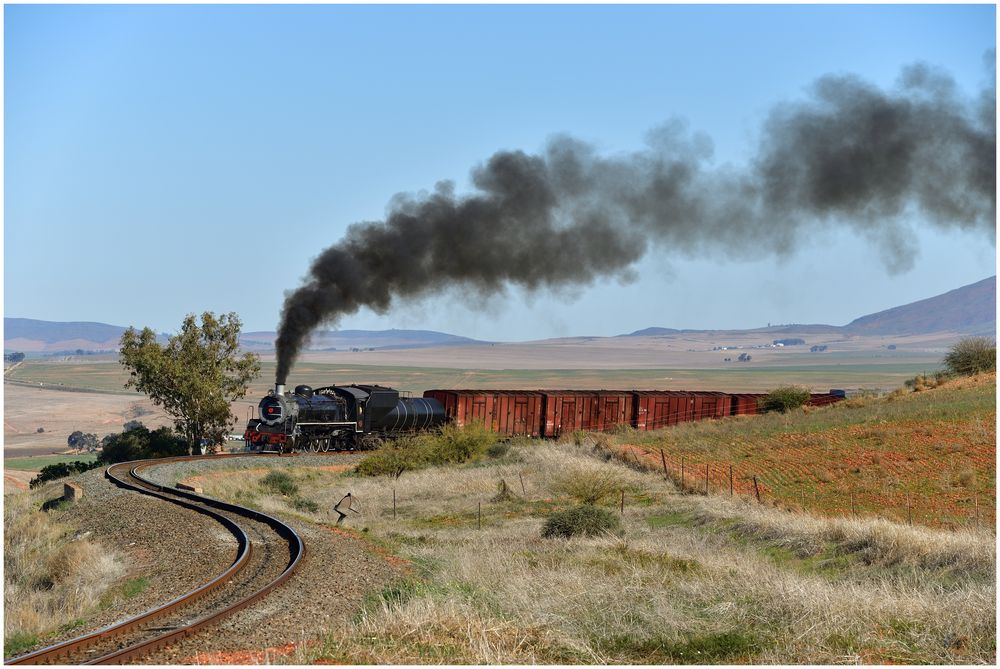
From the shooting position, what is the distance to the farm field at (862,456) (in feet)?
94.0

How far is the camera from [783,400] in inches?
2327

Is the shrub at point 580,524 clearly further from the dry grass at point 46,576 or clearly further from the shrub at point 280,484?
the shrub at point 280,484

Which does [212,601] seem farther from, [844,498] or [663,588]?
[844,498]

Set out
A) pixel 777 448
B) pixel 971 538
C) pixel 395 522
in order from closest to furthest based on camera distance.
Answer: pixel 971 538 < pixel 395 522 < pixel 777 448

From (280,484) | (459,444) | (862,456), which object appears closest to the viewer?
(280,484)

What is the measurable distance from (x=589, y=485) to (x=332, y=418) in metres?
16.0

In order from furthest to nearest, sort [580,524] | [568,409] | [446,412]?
[568,409] < [446,412] < [580,524]

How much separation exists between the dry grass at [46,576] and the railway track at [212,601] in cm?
108

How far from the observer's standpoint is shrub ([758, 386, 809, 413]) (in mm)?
58688

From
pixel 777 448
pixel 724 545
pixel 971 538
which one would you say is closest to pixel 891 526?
pixel 971 538

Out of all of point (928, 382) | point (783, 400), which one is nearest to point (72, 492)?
point (783, 400)

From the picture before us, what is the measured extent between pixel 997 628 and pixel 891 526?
9.20 m

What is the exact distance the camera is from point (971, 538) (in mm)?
18938

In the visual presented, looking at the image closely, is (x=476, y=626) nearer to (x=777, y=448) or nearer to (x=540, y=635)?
(x=540, y=635)
